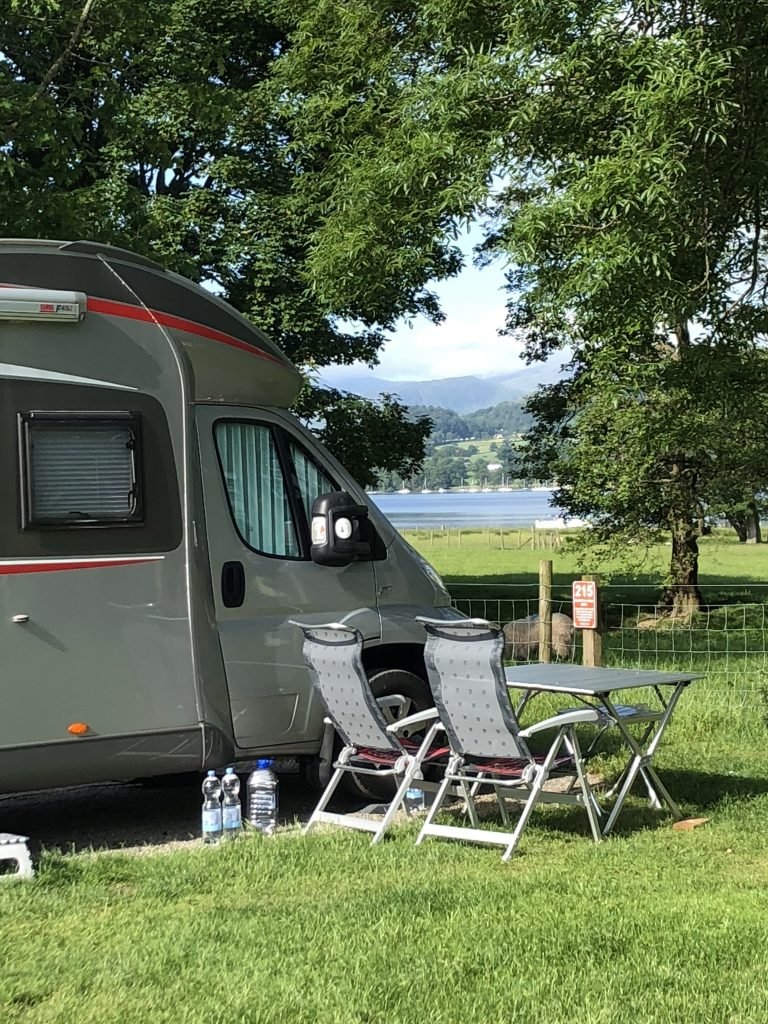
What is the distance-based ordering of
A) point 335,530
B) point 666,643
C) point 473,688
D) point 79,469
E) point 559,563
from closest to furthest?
point 473,688, point 79,469, point 335,530, point 666,643, point 559,563

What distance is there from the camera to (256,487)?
746 cm

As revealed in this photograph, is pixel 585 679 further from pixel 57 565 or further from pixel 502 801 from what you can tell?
pixel 57 565

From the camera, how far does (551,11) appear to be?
11.0 meters

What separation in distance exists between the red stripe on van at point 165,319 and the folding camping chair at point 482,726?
6.51 feet

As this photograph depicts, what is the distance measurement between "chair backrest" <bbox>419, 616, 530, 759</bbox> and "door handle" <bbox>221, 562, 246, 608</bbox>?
120 centimetres

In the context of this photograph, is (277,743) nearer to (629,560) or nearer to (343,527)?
(343,527)

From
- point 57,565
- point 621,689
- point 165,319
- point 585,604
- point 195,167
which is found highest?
point 195,167

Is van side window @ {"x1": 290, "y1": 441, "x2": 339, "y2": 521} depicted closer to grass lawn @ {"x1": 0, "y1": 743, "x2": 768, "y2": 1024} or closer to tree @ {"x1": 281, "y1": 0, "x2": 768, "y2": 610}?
grass lawn @ {"x1": 0, "y1": 743, "x2": 768, "y2": 1024}

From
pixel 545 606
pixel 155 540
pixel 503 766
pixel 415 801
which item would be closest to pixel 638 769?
pixel 503 766

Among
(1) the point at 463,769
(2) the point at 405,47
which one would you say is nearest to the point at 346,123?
Answer: (2) the point at 405,47

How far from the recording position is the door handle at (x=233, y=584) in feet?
23.4

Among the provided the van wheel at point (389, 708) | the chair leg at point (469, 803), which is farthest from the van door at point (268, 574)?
the chair leg at point (469, 803)

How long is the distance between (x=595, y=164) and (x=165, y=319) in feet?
15.4

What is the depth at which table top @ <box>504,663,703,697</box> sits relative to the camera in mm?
6626
